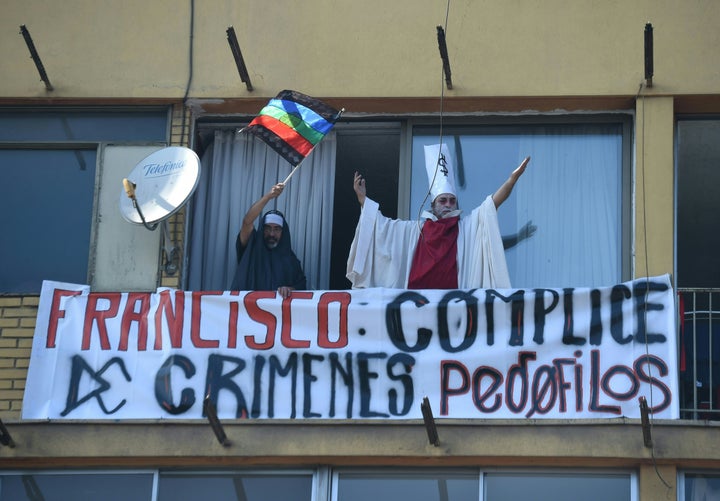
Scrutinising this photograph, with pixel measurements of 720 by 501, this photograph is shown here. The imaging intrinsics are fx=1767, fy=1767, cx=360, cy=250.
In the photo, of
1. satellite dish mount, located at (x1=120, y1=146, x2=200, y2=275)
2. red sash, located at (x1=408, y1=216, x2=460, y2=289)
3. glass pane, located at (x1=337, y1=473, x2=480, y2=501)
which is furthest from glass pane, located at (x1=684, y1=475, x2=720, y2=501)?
satellite dish mount, located at (x1=120, y1=146, x2=200, y2=275)

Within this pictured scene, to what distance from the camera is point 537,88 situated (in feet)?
45.8

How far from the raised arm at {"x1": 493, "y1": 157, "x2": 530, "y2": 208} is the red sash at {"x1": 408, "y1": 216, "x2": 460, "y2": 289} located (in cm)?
36

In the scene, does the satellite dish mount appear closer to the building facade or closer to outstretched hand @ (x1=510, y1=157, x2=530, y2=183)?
the building facade

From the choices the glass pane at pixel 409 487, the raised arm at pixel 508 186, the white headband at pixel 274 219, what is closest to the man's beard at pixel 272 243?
the white headband at pixel 274 219

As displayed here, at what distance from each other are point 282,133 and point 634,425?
357 centimetres

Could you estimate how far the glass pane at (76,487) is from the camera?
13.1m

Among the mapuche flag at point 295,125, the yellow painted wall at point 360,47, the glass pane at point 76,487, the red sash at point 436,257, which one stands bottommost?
the glass pane at point 76,487

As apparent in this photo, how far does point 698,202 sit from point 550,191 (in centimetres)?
116

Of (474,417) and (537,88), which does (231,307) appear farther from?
(537,88)

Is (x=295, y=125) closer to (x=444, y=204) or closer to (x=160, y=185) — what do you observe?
(x=160, y=185)

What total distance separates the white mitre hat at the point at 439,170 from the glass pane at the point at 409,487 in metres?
2.28

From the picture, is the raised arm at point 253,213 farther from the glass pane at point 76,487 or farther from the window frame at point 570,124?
the glass pane at point 76,487

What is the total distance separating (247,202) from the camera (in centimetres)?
1452

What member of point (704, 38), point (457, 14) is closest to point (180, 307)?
point (457, 14)
